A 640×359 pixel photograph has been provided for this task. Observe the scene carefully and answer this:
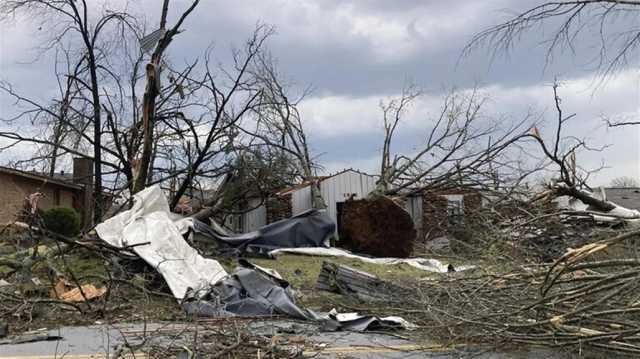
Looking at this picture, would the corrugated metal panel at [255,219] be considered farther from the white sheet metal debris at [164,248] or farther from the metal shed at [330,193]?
the white sheet metal debris at [164,248]

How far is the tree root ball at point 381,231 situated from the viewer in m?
14.5

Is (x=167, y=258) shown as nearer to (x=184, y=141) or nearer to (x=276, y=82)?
(x=184, y=141)

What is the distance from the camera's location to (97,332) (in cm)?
570

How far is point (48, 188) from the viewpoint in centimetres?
2133

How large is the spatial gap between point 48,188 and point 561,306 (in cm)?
1956

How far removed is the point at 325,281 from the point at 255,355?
3690mm

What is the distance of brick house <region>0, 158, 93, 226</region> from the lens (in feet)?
59.3

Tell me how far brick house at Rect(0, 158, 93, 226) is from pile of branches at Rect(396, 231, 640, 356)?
41.1 feet

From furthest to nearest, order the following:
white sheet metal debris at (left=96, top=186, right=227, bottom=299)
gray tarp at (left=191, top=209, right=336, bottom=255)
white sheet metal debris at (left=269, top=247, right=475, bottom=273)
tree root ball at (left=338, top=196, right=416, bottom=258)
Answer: tree root ball at (left=338, top=196, right=416, bottom=258) < white sheet metal debris at (left=269, top=247, right=475, bottom=273) < gray tarp at (left=191, top=209, right=336, bottom=255) < white sheet metal debris at (left=96, top=186, right=227, bottom=299)

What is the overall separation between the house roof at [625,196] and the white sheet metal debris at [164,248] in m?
12.1

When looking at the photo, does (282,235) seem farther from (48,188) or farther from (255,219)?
(48,188)

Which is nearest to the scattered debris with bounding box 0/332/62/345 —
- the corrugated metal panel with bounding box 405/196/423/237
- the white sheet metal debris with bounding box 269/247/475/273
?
the white sheet metal debris with bounding box 269/247/475/273

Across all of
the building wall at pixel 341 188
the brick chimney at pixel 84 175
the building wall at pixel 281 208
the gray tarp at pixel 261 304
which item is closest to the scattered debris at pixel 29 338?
the gray tarp at pixel 261 304

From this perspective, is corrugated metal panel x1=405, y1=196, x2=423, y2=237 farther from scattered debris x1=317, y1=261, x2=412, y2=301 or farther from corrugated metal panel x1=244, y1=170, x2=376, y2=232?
scattered debris x1=317, y1=261, x2=412, y2=301
